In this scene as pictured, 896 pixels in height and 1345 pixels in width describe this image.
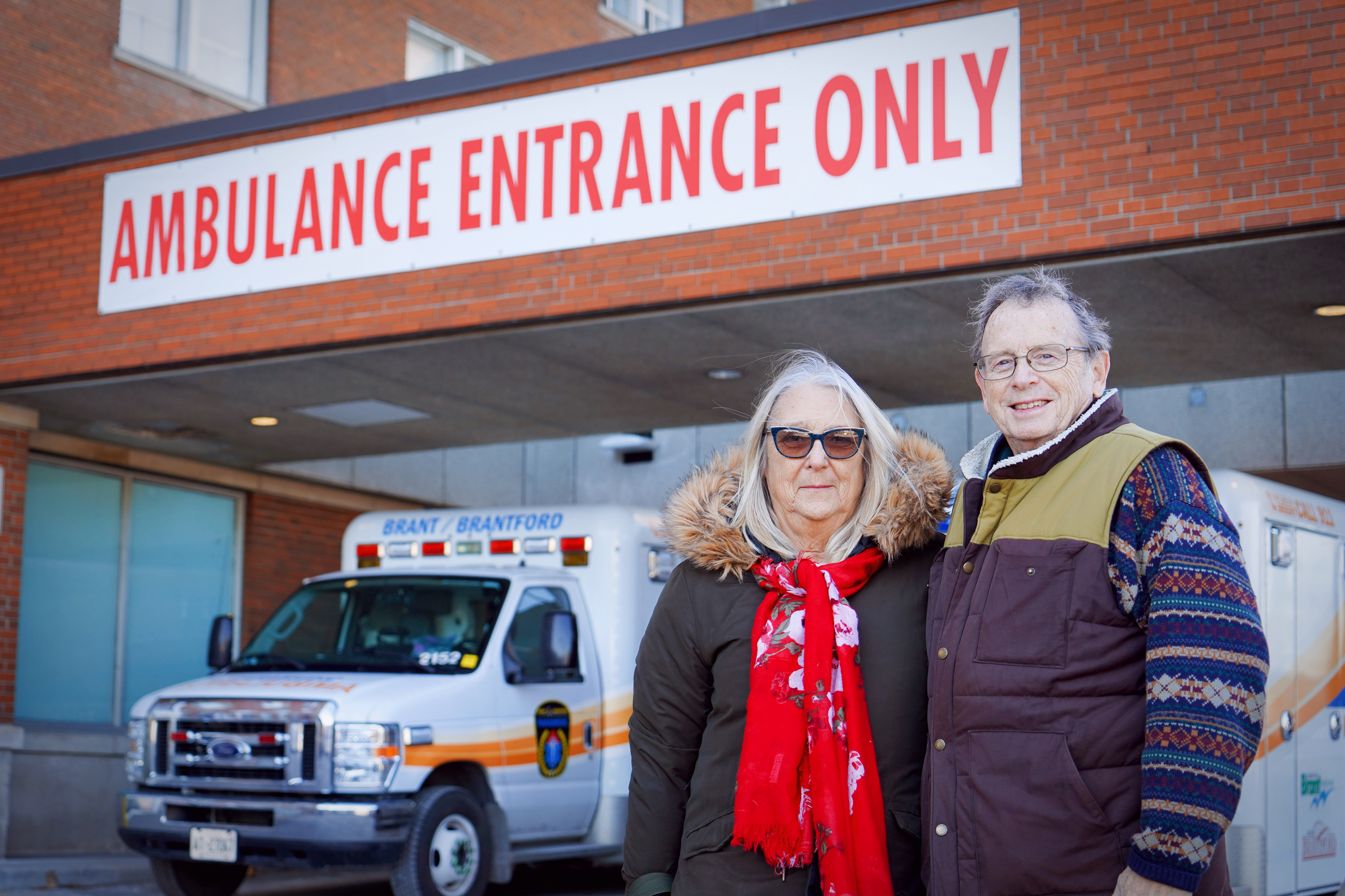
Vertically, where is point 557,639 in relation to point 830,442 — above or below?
below

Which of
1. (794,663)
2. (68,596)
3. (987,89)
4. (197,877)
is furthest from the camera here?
(68,596)

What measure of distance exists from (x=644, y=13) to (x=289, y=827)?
58.5 feet

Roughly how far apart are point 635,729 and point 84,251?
8742 mm

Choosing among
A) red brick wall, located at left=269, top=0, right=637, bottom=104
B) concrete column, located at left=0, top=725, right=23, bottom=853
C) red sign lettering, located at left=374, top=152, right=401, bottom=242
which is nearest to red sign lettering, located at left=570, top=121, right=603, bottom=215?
red sign lettering, located at left=374, top=152, right=401, bottom=242

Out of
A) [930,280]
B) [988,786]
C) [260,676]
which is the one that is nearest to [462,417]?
[260,676]

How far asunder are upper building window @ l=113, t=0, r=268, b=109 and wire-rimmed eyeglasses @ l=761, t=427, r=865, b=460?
14203 mm

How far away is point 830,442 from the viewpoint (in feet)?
10.2

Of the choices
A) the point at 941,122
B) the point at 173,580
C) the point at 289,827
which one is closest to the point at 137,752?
the point at 289,827

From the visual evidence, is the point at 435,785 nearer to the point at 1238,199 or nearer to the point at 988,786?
the point at 1238,199

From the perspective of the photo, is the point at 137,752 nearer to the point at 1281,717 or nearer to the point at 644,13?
the point at 1281,717

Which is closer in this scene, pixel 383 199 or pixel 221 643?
pixel 383 199

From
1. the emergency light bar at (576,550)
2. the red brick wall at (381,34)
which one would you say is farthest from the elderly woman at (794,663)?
the red brick wall at (381,34)

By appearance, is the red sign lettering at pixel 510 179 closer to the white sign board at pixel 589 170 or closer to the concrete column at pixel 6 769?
the white sign board at pixel 589 170

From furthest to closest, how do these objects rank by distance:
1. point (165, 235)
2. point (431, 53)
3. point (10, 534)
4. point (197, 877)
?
point (431, 53), point (10, 534), point (165, 235), point (197, 877)
